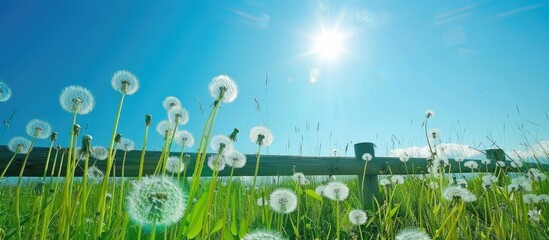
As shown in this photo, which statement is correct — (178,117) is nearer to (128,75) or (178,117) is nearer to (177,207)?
(128,75)

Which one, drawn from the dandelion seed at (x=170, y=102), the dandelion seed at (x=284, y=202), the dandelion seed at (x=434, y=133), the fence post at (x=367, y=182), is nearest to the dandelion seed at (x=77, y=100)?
the dandelion seed at (x=170, y=102)

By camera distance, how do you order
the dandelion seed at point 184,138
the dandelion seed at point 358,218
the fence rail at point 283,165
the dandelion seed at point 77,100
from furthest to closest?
the fence rail at point 283,165
the dandelion seed at point 358,218
the dandelion seed at point 184,138
the dandelion seed at point 77,100

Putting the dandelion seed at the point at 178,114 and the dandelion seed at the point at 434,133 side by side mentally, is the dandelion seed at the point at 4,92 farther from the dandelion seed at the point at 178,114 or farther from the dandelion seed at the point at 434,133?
the dandelion seed at the point at 434,133

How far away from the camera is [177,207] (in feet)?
3.89

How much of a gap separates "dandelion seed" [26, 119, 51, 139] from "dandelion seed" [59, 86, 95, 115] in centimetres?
23

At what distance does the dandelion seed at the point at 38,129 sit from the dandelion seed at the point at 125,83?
1.33ft

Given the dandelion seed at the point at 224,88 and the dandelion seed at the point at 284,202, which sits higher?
the dandelion seed at the point at 224,88

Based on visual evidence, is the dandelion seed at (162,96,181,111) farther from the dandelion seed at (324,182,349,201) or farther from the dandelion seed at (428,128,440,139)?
the dandelion seed at (428,128,440,139)

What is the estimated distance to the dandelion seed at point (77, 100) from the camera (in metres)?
1.65

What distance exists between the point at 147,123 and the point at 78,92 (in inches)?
14.1

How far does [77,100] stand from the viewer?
5.41ft

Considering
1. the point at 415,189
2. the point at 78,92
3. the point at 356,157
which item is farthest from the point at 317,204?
the point at 356,157

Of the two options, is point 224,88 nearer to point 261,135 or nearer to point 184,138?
point 261,135

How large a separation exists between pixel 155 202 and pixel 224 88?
0.72 metres
